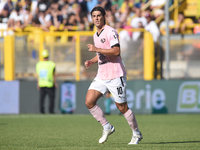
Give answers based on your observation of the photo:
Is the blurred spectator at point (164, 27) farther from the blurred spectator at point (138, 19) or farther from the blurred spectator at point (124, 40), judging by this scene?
the blurred spectator at point (124, 40)

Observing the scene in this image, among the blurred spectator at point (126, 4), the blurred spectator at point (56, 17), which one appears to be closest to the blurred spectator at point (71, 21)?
the blurred spectator at point (56, 17)

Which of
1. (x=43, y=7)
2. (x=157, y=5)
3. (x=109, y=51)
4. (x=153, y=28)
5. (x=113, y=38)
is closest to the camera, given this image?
(x=109, y=51)

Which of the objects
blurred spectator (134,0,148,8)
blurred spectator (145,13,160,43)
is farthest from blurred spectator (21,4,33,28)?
blurred spectator (145,13,160,43)

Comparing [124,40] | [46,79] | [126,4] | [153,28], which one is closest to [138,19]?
[153,28]

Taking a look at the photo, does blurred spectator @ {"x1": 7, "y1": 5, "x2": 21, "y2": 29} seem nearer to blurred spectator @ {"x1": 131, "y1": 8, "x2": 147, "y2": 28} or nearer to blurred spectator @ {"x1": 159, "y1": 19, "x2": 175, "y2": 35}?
blurred spectator @ {"x1": 131, "y1": 8, "x2": 147, "y2": 28}

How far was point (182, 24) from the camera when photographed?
1577 cm

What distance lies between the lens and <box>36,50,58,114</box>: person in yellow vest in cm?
1335

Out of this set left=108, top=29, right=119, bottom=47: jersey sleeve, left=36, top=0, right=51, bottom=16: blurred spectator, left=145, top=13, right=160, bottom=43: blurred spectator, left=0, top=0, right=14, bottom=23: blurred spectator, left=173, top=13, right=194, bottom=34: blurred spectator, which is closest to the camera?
left=108, top=29, right=119, bottom=47: jersey sleeve

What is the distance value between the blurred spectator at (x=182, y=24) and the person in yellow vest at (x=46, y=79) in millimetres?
4880

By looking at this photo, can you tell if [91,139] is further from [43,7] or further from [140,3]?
[140,3]

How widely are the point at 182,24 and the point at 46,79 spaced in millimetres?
5796

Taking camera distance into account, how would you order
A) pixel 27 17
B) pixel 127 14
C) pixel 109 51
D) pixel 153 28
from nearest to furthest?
pixel 109 51 < pixel 153 28 < pixel 127 14 < pixel 27 17

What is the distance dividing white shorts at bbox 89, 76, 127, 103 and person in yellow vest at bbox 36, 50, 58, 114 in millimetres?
7083

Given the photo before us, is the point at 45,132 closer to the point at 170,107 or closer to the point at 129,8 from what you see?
the point at 170,107
